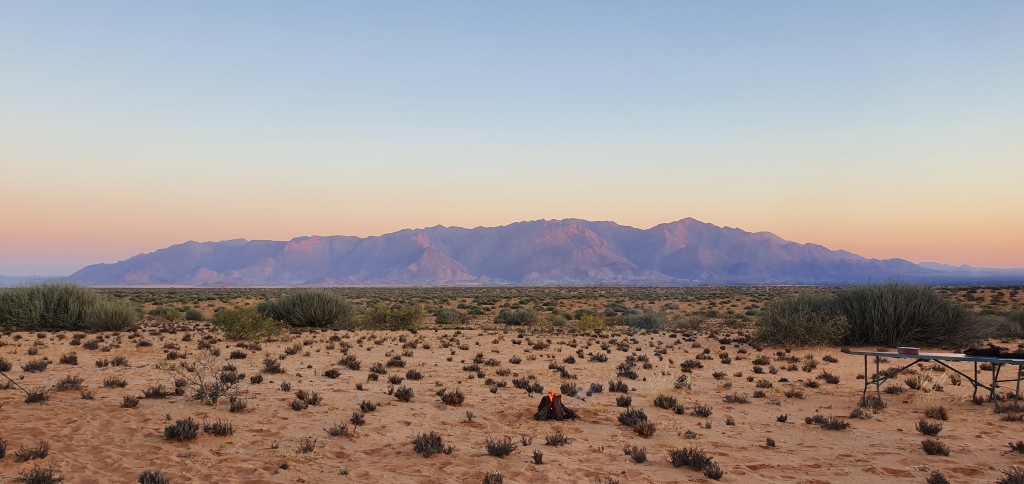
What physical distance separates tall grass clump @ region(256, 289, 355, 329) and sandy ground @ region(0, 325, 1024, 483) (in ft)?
42.8

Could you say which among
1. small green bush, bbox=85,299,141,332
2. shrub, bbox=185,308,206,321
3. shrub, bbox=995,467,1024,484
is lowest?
shrub, bbox=185,308,206,321

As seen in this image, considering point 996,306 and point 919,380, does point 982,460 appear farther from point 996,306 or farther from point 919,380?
point 996,306

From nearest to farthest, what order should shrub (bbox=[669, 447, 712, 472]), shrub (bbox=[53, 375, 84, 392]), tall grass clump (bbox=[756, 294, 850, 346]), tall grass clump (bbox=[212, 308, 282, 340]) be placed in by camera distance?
shrub (bbox=[669, 447, 712, 472])
shrub (bbox=[53, 375, 84, 392])
tall grass clump (bbox=[756, 294, 850, 346])
tall grass clump (bbox=[212, 308, 282, 340])

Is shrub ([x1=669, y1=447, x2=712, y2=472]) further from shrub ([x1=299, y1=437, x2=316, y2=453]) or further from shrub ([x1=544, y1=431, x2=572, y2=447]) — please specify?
shrub ([x1=299, y1=437, x2=316, y2=453])

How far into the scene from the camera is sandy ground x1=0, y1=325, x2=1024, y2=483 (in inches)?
292

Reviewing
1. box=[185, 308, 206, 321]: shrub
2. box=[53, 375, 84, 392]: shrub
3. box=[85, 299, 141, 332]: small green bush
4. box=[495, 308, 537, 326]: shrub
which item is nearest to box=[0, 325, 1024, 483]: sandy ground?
box=[53, 375, 84, 392]: shrub

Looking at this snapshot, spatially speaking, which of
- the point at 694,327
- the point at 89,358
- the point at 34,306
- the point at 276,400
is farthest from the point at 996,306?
the point at 34,306

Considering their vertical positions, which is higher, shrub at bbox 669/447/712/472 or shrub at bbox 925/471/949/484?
shrub at bbox 925/471/949/484

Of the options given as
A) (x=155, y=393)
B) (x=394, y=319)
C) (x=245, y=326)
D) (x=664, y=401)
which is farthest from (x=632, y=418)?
(x=394, y=319)

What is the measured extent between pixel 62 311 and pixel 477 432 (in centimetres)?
2453

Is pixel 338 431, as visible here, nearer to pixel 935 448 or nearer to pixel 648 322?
pixel 935 448

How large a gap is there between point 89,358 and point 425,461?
13.7 m

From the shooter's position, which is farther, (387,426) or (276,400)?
(276,400)

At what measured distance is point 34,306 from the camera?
25531 mm
